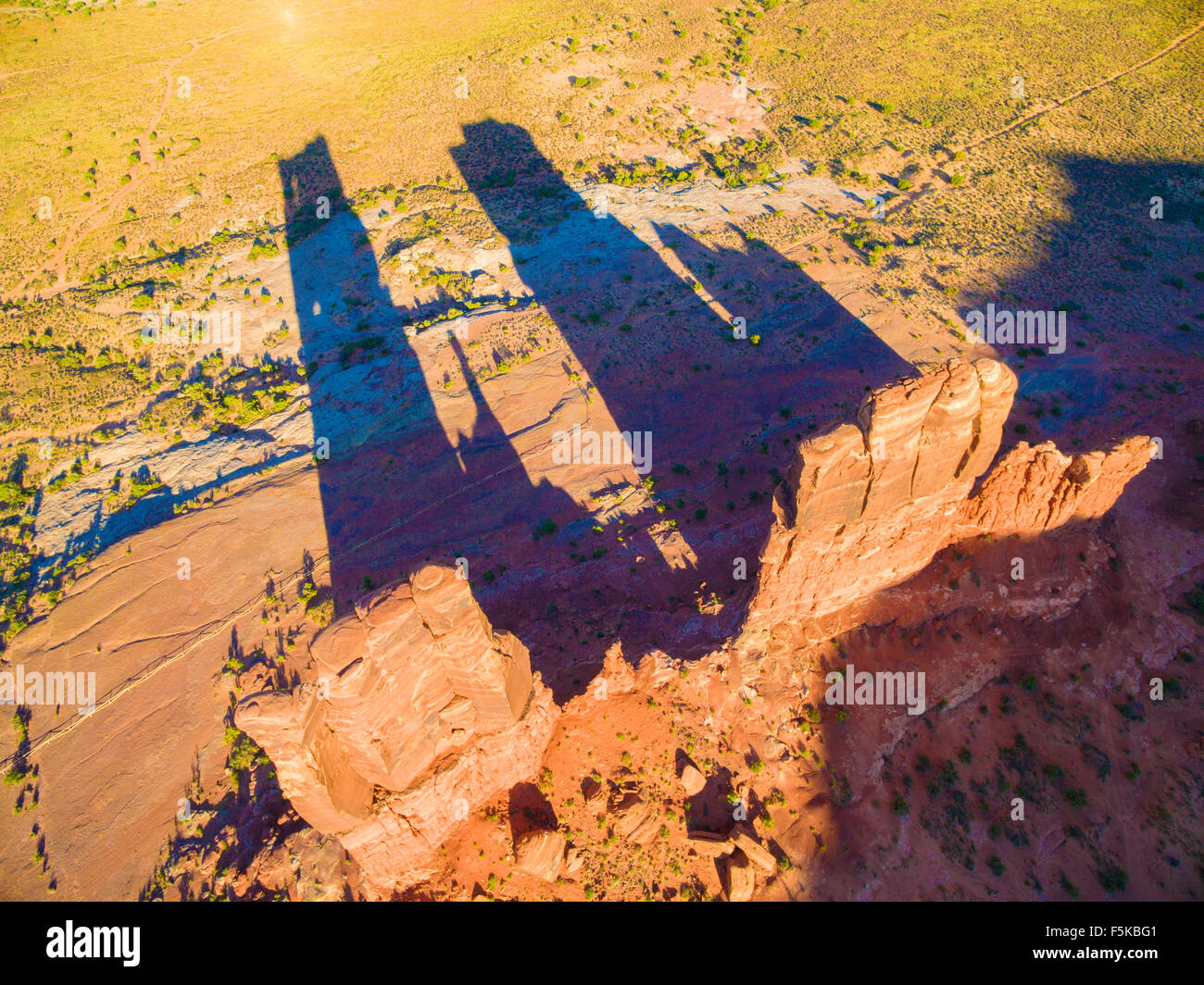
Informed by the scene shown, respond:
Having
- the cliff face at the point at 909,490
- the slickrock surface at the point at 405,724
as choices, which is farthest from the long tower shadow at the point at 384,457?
the cliff face at the point at 909,490

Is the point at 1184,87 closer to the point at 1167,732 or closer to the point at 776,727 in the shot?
the point at 1167,732

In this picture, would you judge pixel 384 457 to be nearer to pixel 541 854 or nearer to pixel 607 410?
pixel 607 410

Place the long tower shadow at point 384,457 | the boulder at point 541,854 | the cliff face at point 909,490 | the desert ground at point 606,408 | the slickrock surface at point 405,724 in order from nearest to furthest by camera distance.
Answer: the slickrock surface at point 405,724, the cliff face at point 909,490, the boulder at point 541,854, the desert ground at point 606,408, the long tower shadow at point 384,457

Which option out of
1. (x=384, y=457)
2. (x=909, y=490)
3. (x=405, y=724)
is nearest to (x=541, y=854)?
(x=405, y=724)

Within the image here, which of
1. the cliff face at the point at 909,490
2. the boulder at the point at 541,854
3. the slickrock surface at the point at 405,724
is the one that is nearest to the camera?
the slickrock surface at the point at 405,724

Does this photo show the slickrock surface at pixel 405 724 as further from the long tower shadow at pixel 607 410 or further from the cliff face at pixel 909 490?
the cliff face at pixel 909 490
